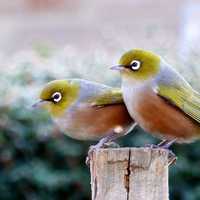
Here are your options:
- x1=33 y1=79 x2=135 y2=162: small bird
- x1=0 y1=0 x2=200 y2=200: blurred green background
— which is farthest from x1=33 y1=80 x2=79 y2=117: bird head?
x1=0 y1=0 x2=200 y2=200: blurred green background

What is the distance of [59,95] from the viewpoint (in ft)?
15.8

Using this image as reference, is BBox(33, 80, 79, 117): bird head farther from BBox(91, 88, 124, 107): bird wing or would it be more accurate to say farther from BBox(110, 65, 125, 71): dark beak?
BBox(110, 65, 125, 71): dark beak

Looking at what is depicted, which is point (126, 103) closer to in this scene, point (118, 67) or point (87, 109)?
point (118, 67)

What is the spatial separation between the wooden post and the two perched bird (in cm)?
26

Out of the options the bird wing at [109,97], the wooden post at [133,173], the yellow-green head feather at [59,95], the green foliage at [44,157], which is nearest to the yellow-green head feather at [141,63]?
the bird wing at [109,97]

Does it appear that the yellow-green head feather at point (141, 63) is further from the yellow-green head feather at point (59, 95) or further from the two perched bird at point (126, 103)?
the yellow-green head feather at point (59, 95)

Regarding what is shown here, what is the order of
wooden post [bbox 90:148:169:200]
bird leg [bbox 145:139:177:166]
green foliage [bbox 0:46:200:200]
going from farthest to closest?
green foliage [bbox 0:46:200:200]
bird leg [bbox 145:139:177:166]
wooden post [bbox 90:148:169:200]

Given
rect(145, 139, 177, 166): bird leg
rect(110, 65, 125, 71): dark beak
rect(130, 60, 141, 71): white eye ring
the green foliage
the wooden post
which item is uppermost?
the green foliage

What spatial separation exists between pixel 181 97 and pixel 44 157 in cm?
336

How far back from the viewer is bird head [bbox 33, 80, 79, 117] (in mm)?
4773

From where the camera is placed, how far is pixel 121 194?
4.43 m

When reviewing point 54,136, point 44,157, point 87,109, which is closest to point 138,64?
point 87,109

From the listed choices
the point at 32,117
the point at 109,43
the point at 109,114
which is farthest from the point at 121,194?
the point at 109,43

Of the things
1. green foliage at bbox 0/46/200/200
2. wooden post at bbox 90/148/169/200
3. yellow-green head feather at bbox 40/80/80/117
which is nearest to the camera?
wooden post at bbox 90/148/169/200
